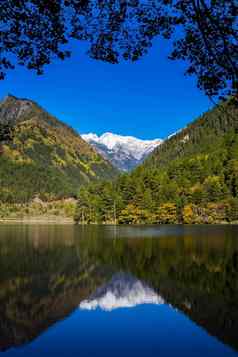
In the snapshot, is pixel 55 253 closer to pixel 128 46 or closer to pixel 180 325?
pixel 180 325

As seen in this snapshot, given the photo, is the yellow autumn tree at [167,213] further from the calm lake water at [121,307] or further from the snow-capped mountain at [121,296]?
the snow-capped mountain at [121,296]

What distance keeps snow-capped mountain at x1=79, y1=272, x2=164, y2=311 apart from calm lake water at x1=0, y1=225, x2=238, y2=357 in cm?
5

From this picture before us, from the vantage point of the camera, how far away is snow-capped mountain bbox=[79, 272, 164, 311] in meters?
19.0

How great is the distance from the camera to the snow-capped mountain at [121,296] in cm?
1905

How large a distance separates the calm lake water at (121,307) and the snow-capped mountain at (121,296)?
49 millimetres

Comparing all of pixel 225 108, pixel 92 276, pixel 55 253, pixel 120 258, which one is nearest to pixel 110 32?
pixel 225 108

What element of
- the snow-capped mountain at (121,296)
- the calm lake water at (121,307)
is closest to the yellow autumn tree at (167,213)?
the calm lake water at (121,307)

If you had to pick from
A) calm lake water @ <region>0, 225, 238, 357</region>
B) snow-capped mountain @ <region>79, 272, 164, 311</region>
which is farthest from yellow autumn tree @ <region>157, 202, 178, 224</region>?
snow-capped mountain @ <region>79, 272, 164, 311</region>

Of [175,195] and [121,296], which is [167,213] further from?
[121,296]

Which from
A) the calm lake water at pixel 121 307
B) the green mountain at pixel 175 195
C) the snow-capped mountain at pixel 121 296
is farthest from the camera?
the green mountain at pixel 175 195

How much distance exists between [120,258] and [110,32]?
2401 centimetres

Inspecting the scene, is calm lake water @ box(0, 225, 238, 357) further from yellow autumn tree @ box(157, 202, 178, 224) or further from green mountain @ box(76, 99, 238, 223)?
yellow autumn tree @ box(157, 202, 178, 224)

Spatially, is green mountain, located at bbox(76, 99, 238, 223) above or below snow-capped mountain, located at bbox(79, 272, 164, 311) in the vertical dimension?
above

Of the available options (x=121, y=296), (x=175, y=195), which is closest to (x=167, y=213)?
(x=175, y=195)
